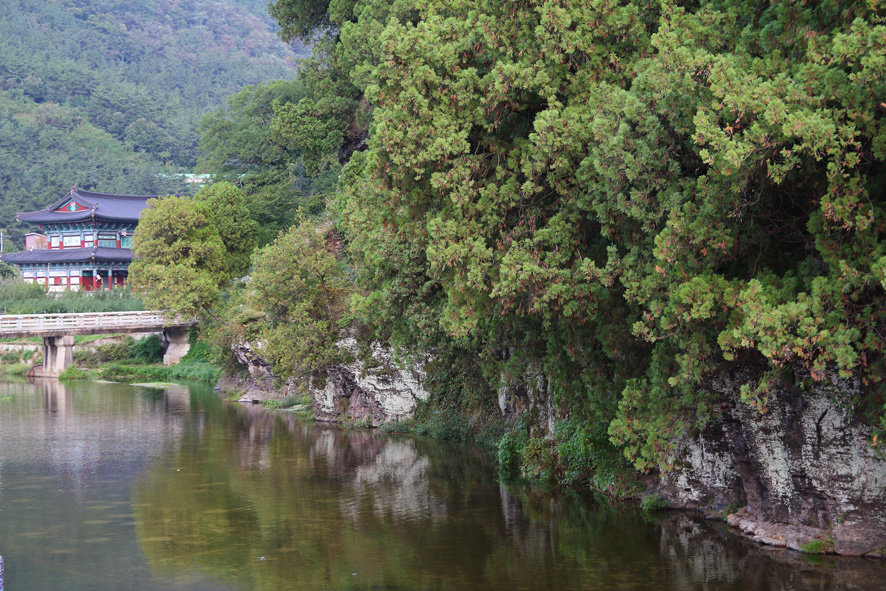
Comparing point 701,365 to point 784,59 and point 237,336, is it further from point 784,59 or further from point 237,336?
point 237,336

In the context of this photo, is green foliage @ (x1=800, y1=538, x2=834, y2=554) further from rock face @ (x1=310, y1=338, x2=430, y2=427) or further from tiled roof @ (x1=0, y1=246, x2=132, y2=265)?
tiled roof @ (x1=0, y1=246, x2=132, y2=265)

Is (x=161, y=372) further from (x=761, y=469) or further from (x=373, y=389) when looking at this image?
(x=761, y=469)

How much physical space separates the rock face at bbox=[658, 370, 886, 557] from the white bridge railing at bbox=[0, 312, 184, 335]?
37.5 m

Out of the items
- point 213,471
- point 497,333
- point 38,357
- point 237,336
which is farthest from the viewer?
point 38,357

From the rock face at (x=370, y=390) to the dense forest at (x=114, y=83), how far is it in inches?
2329

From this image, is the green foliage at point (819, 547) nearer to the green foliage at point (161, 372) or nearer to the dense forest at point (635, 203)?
the dense forest at point (635, 203)

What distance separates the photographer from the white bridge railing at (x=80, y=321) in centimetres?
4506

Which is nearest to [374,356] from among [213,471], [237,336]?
[213,471]

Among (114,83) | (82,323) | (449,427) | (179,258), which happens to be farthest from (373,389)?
(114,83)

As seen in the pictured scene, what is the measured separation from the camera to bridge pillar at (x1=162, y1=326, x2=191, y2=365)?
51.1 metres

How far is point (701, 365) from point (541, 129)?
4771mm

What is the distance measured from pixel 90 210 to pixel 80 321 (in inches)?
662

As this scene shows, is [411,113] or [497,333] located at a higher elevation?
[411,113]

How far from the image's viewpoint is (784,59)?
12914 mm
